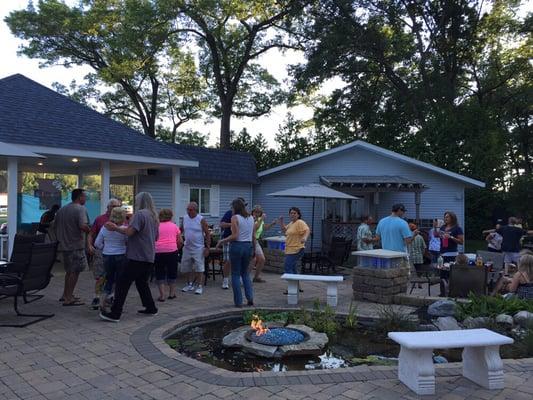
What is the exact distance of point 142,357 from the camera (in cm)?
452

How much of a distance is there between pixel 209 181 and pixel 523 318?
12.9 m

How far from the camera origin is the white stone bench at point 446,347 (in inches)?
144

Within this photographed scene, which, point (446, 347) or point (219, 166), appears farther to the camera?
point (219, 166)

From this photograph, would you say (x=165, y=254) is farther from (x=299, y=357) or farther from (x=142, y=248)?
(x=299, y=357)

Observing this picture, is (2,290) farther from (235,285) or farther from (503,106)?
(503,106)

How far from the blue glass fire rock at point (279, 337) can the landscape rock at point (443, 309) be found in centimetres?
231

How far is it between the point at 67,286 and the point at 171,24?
25.5m

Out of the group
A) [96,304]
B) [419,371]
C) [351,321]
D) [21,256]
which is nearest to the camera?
[419,371]

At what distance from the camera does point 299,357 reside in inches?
194

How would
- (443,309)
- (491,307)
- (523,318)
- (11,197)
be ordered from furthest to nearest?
1. (11,197)
2. (443,309)
3. (491,307)
4. (523,318)

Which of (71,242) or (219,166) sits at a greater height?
(219,166)

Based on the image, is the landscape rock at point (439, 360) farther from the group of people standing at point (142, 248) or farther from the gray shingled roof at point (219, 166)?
the gray shingled roof at point (219, 166)

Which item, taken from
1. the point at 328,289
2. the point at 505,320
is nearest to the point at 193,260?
the point at 328,289

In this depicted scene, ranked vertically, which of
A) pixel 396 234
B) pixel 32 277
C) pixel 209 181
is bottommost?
pixel 32 277
